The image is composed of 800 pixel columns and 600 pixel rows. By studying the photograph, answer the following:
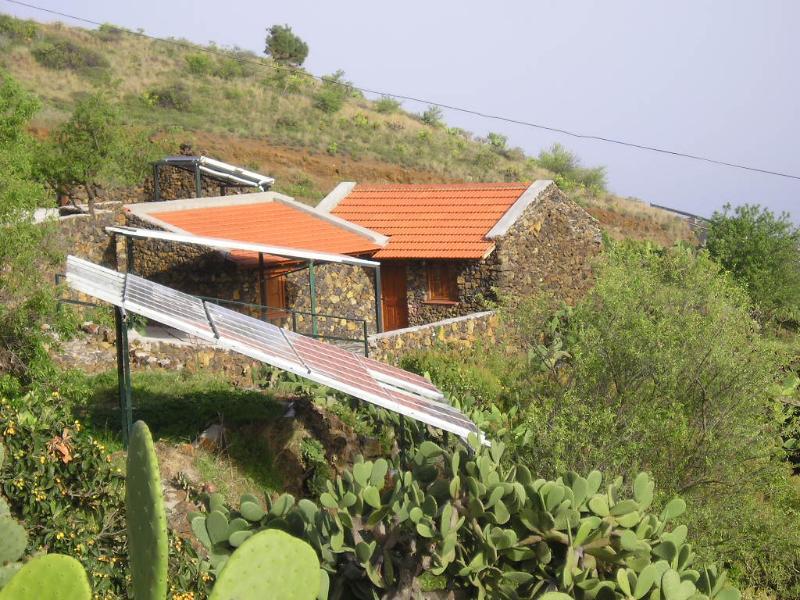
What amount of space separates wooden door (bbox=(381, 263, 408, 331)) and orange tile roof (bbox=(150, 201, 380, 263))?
866 millimetres

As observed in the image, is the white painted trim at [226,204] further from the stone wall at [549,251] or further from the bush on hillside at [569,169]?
the bush on hillside at [569,169]

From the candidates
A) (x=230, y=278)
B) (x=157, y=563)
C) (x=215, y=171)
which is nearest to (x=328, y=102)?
(x=215, y=171)

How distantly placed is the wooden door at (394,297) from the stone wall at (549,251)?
2678 mm

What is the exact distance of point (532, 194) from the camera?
26.5 metres

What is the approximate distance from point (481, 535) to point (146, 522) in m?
5.15

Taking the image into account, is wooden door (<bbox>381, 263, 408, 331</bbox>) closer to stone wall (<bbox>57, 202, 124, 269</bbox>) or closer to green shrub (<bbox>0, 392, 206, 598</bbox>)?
stone wall (<bbox>57, 202, 124, 269</bbox>)

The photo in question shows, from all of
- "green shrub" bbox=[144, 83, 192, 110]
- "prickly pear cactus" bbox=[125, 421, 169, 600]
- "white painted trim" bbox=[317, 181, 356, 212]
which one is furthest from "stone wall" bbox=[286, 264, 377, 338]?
"green shrub" bbox=[144, 83, 192, 110]

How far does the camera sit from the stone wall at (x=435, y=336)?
19028 millimetres

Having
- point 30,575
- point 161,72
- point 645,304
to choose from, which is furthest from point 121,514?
point 161,72

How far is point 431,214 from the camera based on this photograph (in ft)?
89.6

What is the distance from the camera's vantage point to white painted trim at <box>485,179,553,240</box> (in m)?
25.1

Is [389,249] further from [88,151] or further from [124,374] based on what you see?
[124,374]

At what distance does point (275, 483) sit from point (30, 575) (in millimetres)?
9639

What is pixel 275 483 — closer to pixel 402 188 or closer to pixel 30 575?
pixel 30 575
